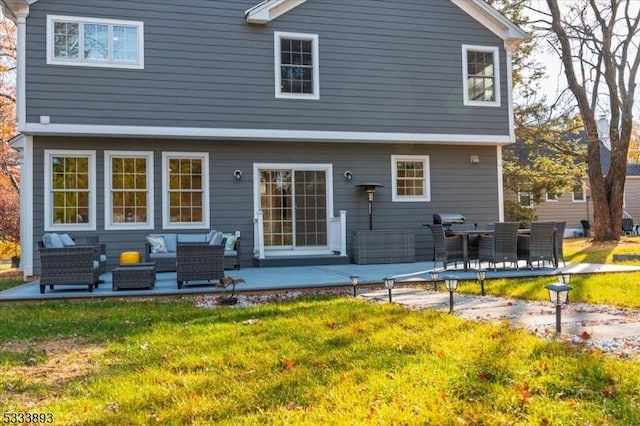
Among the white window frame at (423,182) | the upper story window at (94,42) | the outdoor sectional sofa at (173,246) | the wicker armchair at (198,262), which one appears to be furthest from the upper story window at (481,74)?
the wicker armchair at (198,262)

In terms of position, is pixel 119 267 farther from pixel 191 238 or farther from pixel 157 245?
pixel 191 238

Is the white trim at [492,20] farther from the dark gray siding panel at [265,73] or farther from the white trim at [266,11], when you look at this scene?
the white trim at [266,11]

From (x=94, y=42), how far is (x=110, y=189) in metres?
2.86

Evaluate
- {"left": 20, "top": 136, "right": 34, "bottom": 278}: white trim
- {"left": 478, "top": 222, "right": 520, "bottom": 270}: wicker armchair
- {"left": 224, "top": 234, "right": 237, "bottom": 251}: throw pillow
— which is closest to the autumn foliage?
{"left": 20, "top": 136, "right": 34, "bottom": 278}: white trim

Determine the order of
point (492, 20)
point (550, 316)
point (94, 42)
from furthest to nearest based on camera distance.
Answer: point (492, 20)
point (94, 42)
point (550, 316)

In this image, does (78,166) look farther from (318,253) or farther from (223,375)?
(223,375)

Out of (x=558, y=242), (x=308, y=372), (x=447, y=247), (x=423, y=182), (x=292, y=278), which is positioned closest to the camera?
(x=308, y=372)

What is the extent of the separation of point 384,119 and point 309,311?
678 centimetres

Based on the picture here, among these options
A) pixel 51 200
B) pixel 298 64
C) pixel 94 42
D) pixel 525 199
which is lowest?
pixel 51 200

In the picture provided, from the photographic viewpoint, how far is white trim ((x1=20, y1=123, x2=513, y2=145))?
33.2 ft

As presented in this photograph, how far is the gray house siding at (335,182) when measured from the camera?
10.7 metres

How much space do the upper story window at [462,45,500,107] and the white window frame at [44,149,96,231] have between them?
839 centimetres

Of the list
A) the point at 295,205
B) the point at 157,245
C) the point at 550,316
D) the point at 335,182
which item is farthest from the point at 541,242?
the point at 157,245

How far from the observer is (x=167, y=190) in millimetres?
11031
